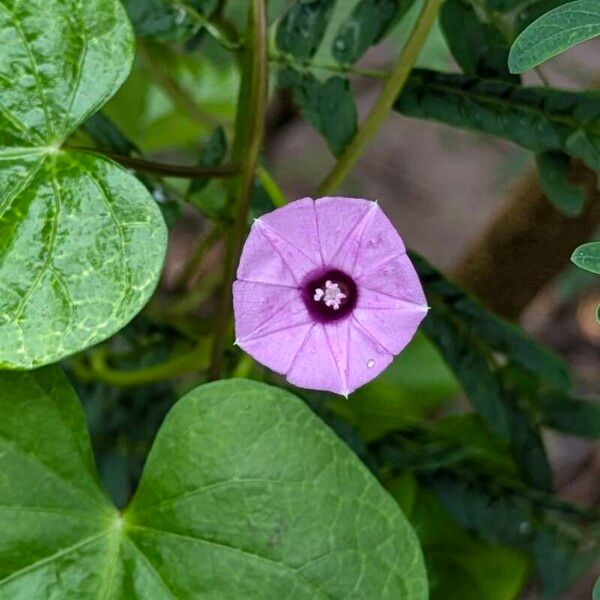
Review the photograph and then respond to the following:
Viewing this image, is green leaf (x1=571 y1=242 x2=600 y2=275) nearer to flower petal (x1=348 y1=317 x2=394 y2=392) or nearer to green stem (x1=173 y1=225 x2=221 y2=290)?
flower petal (x1=348 y1=317 x2=394 y2=392)

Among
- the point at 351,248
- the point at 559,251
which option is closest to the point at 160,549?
the point at 351,248

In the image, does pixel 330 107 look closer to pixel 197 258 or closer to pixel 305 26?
pixel 305 26

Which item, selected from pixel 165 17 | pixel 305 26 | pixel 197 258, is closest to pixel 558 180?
pixel 305 26

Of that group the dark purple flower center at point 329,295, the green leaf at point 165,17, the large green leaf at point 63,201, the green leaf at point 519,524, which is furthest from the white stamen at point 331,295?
the green leaf at point 519,524

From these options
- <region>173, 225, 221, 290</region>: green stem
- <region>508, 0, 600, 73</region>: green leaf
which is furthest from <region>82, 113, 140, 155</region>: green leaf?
<region>508, 0, 600, 73</region>: green leaf

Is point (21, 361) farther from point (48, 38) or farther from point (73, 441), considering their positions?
point (48, 38)
